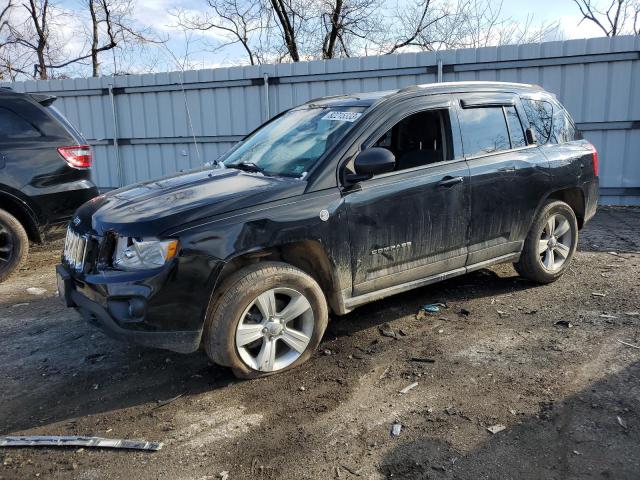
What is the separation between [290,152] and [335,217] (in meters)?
0.77

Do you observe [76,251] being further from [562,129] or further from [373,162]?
[562,129]

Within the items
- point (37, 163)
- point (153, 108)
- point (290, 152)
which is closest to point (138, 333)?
point (290, 152)

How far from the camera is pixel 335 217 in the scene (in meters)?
3.60

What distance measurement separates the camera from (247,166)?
13.8 ft

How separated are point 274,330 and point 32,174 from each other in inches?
154

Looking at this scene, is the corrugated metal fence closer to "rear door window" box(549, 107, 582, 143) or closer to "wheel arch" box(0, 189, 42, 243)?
"wheel arch" box(0, 189, 42, 243)

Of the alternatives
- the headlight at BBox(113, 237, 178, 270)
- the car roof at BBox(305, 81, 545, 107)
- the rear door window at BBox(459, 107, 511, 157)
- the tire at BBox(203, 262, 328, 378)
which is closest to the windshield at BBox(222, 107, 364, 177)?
the car roof at BBox(305, 81, 545, 107)

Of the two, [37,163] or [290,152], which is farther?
[37,163]

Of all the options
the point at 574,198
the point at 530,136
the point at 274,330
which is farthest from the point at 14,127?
the point at 574,198

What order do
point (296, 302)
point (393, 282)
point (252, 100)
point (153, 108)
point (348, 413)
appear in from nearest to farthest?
point (348, 413) < point (296, 302) < point (393, 282) < point (252, 100) < point (153, 108)

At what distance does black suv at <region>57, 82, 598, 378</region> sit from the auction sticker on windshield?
0.06 ft

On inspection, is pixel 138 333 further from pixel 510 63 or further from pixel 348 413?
pixel 510 63

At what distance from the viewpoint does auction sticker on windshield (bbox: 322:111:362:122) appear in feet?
13.0

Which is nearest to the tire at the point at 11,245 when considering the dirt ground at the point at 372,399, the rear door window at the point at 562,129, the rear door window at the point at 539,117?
the dirt ground at the point at 372,399
